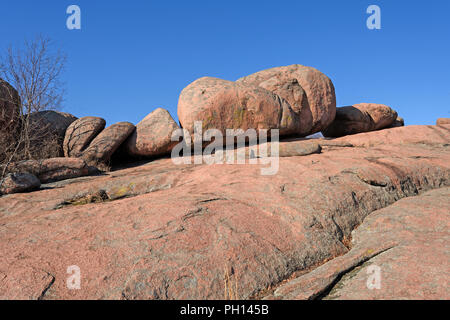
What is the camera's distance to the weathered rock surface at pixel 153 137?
9.45 metres

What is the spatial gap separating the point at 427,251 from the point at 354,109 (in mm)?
10445

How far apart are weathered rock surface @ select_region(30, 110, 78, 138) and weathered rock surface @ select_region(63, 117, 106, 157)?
13.0 inches

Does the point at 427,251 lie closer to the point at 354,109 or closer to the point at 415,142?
the point at 415,142

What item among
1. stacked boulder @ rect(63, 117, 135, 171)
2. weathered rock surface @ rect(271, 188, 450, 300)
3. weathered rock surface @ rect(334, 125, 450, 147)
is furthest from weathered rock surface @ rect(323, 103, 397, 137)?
weathered rock surface @ rect(271, 188, 450, 300)

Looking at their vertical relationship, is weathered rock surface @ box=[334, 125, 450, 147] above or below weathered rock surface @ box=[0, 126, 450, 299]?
above

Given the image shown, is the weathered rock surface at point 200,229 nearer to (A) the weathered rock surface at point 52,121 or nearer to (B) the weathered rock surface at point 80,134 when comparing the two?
(B) the weathered rock surface at point 80,134

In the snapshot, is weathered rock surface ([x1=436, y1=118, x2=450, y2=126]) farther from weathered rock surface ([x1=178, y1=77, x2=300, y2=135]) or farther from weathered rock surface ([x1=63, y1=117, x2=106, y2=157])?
weathered rock surface ([x1=63, y1=117, x2=106, y2=157])

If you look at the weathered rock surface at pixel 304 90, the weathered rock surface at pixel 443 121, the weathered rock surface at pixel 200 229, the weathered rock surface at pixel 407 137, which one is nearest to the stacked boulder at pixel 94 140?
the weathered rock surface at pixel 200 229

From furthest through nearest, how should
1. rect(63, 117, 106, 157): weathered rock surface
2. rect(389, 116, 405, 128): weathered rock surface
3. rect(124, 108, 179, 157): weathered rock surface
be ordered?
rect(389, 116, 405, 128): weathered rock surface < rect(63, 117, 106, 157): weathered rock surface < rect(124, 108, 179, 157): weathered rock surface

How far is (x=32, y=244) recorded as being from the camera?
10.4 ft

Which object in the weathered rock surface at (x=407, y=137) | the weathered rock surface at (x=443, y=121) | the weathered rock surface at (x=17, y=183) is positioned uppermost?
the weathered rock surface at (x=443, y=121)

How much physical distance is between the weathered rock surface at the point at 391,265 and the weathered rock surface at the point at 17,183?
18.4ft

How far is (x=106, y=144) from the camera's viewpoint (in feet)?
31.1

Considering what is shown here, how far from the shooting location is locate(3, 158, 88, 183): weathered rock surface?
7.45m
